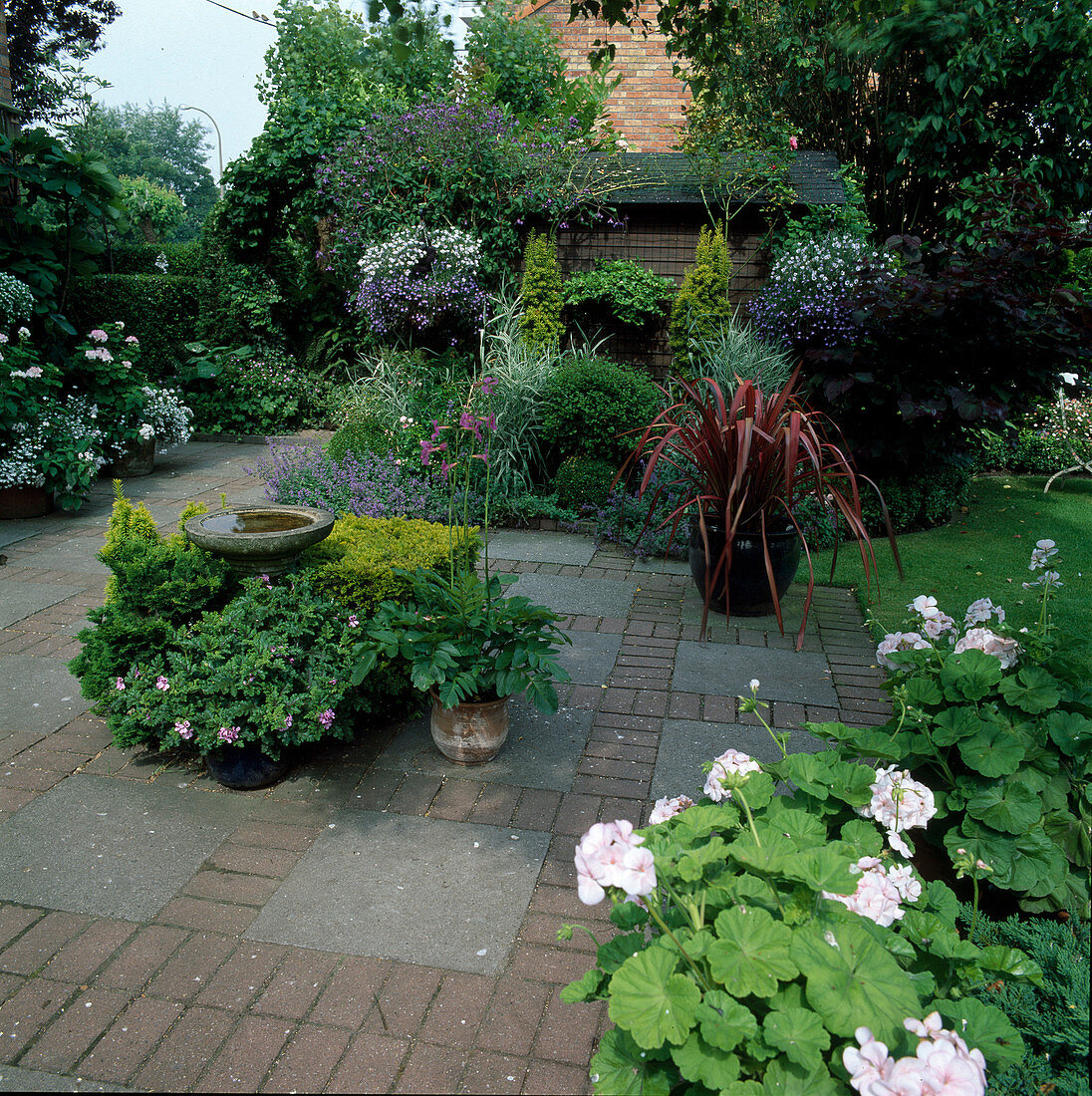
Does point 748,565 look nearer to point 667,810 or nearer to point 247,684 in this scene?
point 247,684

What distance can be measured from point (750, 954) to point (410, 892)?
1.30m

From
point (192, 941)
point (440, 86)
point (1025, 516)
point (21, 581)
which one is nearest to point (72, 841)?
point (192, 941)

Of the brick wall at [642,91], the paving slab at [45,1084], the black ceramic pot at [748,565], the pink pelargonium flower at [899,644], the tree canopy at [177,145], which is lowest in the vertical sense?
the paving slab at [45,1084]

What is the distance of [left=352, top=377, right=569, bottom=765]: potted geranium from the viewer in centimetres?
273

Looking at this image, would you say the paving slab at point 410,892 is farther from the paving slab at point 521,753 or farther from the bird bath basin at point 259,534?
the bird bath basin at point 259,534

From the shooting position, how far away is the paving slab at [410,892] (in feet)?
7.07

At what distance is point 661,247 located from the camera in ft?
26.5

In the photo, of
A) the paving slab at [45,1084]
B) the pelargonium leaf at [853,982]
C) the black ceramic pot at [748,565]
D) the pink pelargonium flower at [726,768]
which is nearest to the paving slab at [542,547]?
the black ceramic pot at [748,565]

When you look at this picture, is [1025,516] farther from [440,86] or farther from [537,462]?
[440,86]

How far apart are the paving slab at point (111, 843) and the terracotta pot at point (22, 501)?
388cm

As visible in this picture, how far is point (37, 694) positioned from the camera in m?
3.48

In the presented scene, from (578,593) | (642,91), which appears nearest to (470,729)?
(578,593)

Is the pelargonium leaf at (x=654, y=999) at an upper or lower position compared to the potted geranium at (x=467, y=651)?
upper

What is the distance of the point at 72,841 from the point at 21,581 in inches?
110
